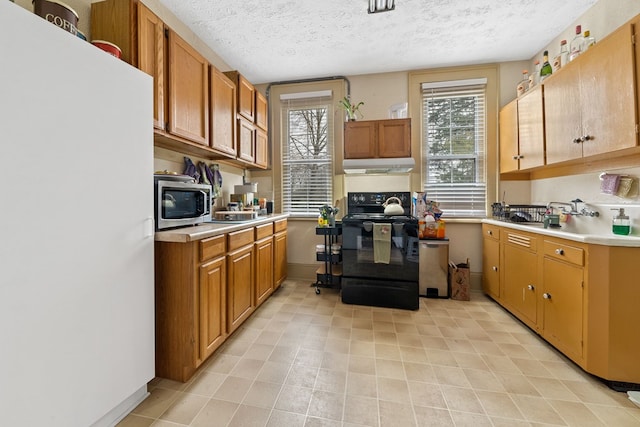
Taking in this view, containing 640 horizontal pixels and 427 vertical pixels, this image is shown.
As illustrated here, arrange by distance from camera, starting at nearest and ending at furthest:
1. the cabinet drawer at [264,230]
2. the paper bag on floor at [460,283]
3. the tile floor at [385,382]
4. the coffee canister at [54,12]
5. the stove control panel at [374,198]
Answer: the coffee canister at [54,12], the tile floor at [385,382], the cabinet drawer at [264,230], the paper bag on floor at [460,283], the stove control panel at [374,198]

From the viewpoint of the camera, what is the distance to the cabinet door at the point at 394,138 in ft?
9.93

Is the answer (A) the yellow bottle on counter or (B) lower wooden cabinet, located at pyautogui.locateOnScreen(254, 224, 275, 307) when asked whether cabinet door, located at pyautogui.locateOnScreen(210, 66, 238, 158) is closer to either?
(B) lower wooden cabinet, located at pyautogui.locateOnScreen(254, 224, 275, 307)

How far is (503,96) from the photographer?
3146 mm

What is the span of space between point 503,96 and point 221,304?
3878 millimetres

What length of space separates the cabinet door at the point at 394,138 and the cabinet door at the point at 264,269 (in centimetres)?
172

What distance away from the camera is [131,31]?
1.54 m

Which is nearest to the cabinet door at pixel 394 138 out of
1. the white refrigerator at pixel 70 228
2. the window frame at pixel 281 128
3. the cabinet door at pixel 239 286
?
the window frame at pixel 281 128

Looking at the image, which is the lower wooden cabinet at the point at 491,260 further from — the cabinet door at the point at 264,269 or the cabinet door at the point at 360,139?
the cabinet door at the point at 264,269

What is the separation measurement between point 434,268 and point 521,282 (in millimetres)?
834

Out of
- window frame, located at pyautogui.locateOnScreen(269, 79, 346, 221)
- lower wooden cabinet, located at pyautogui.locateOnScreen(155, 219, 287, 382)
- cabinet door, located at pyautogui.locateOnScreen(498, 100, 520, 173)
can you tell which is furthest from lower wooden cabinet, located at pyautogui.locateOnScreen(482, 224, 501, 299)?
lower wooden cabinet, located at pyautogui.locateOnScreen(155, 219, 287, 382)

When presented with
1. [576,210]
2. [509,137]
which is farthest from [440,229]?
[509,137]

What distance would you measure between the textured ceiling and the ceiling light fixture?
6 cm

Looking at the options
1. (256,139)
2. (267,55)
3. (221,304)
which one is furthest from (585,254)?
(267,55)

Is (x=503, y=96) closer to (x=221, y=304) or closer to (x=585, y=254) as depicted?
(x=585, y=254)
